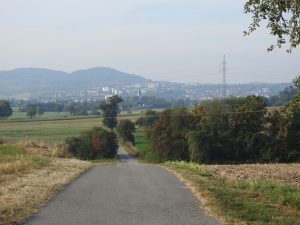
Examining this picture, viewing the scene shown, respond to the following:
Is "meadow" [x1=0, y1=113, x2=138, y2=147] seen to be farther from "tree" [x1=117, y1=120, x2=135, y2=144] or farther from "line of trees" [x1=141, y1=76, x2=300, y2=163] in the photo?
"line of trees" [x1=141, y1=76, x2=300, y2=163]

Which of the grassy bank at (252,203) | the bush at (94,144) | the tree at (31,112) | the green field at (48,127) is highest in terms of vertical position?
the grassy bank at (252,203)

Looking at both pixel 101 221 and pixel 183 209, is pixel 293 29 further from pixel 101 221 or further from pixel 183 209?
pixel 101 221

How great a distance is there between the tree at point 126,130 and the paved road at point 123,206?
82.6 metres

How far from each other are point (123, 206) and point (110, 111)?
334 ft

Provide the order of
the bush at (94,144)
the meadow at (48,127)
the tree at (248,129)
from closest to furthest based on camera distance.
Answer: the tree at (248,129) < the bush at (94,144) < the meadow at (48,127)

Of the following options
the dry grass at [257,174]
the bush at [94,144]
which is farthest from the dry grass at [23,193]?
the bush at [94,144]

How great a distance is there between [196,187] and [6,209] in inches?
304

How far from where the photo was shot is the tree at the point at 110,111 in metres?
113

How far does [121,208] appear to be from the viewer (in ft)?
44.6

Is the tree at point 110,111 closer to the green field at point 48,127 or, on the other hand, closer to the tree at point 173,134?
the green field at point 48,127

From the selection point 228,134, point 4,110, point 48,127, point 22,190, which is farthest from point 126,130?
point 22,190

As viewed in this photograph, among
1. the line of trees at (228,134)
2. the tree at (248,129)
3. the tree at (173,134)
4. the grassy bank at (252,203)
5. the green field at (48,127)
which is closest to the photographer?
the grassy bank at (252,203)

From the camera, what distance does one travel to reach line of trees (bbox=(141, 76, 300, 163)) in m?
69.4

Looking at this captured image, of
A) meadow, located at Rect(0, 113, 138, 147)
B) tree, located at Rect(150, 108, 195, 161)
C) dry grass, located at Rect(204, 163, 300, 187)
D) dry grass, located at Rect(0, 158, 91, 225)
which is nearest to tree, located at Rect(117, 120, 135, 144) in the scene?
meadow, located at Rect(0, 113, 138, 147)
